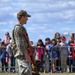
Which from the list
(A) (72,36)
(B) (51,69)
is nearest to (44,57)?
(B) (51,69)

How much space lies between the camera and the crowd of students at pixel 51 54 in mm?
14703

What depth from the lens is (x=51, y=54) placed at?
14859 millimetres

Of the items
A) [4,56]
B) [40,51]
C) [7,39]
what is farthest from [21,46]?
[7,39]

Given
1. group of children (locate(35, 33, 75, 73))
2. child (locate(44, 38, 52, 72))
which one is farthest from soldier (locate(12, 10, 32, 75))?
child (locate(44, 38, 52, 72))

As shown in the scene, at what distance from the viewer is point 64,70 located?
49.5ft

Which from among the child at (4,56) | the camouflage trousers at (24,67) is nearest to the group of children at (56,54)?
the child at (4,56)

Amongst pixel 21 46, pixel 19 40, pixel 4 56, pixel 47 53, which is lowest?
pixel 4 56

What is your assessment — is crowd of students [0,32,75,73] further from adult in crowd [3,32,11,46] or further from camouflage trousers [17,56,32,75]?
camouflage trousers [17,56,32,75]

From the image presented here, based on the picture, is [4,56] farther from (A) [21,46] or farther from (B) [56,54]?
(A) [21,46]

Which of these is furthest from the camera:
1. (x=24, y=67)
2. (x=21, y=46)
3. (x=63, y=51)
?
(x=63, y=51)

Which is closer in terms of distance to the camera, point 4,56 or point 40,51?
point 40,51

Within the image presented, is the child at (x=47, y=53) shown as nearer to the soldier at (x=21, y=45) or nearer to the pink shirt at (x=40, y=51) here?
the pink shirt at (x=40, y=51)

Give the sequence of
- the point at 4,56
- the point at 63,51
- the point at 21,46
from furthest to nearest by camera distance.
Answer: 1. the point at 4,56
2. the point at 63,51
3. the point at 21,46

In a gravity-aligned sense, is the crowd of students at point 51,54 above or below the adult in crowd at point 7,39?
below
